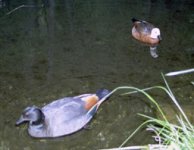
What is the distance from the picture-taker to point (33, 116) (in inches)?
177

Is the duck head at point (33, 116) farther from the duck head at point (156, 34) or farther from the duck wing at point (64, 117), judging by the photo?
the duck head at point (156, 34)

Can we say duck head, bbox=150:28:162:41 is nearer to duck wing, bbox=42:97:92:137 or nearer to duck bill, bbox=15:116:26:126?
duck wing, bbox=42:97:92:137

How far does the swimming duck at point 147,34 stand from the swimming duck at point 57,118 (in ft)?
7.12

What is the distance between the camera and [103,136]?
4.45 meters

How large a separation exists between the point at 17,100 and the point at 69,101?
2.46 ft

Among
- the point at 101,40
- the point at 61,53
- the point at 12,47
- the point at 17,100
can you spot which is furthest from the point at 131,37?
the point at 17,100

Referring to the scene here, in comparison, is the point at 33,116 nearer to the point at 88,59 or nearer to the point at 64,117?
the point at 64,117

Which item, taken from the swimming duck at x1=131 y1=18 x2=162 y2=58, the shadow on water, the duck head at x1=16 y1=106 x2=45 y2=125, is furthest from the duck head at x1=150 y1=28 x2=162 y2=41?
the duck head at x1=16 y1=106 x2=45 y2=125

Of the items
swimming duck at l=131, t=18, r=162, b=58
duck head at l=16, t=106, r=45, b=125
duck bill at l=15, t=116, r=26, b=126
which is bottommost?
duck bill at l=15, t=116, r=26, b=126

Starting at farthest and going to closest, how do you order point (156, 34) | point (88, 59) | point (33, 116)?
point (156, 34) < point (88, 59) < point (33, 116)

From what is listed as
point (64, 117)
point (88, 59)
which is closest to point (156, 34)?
point (88, 59)

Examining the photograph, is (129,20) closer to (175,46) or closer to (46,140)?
(175,46)

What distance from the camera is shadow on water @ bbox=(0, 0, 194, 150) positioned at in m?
4.58

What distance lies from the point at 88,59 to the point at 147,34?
1.17 m
